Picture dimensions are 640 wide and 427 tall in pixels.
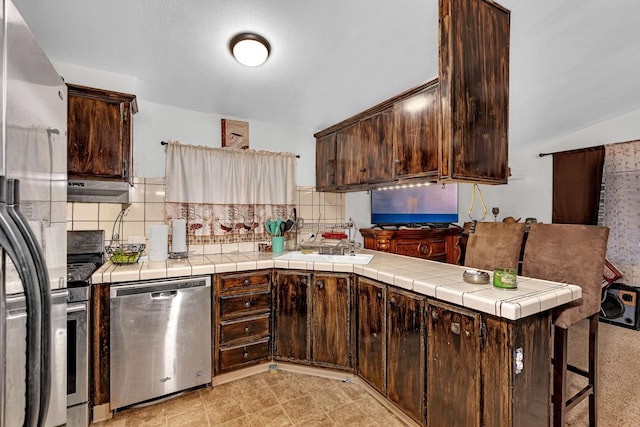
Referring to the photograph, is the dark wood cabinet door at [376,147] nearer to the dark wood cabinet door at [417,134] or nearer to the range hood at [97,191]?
the dark wood cabinet door at [417,134]

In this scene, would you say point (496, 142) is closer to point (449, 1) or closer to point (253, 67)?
point (449, 1)

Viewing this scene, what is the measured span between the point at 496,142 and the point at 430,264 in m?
0.94

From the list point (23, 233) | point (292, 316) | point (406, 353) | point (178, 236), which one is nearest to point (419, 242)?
point (292, 316)

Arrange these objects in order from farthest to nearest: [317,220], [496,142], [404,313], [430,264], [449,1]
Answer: [317,220], [430,264], [496,142], [404,313], [449,1]

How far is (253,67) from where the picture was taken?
2.36 m

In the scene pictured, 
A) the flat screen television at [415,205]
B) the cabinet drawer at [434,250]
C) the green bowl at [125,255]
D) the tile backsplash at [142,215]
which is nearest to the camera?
the green bowl at [125,255]

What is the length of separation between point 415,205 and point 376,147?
6.29 ft

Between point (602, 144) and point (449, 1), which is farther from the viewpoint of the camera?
point (602, 144)

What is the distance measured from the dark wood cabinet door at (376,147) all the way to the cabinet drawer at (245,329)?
1484 mm

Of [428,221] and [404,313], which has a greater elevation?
[428,221]

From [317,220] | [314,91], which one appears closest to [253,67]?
[314,91]

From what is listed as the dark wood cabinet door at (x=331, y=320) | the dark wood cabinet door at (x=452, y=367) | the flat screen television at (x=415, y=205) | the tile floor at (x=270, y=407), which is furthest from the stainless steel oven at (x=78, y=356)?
the flat screen television at (x=415, y=205)

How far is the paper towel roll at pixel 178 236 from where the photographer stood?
2537 millimetres

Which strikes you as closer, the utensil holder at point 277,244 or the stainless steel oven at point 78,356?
the stainless steel oven at point 78,356
